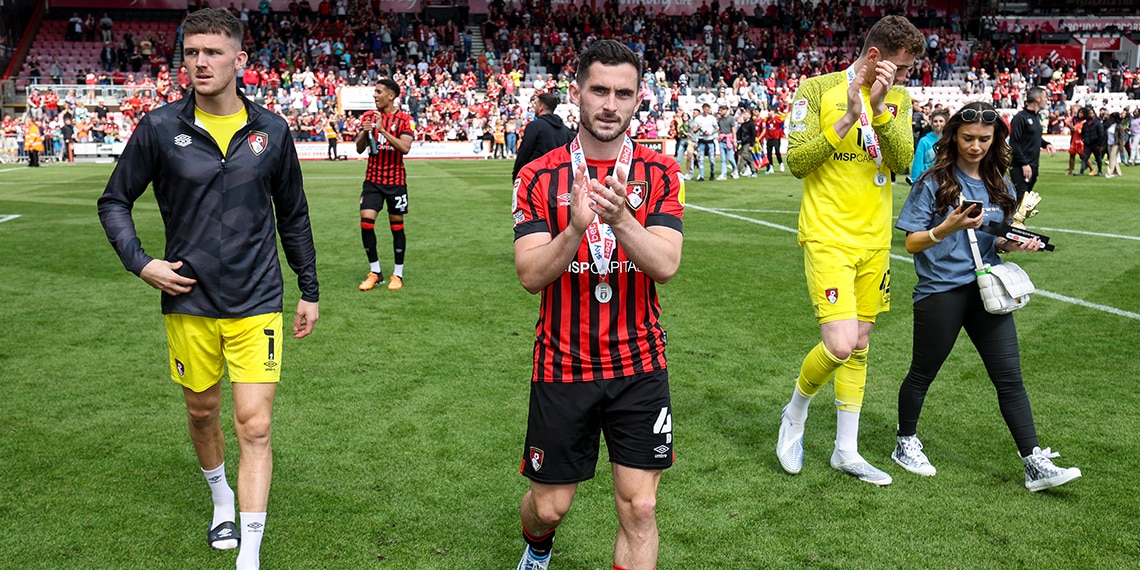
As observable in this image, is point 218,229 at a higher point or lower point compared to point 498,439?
higher

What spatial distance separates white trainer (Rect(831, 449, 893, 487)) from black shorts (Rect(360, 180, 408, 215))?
21.0ft

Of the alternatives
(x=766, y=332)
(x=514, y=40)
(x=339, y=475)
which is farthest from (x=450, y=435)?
(x=514, y=40)

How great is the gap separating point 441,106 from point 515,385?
116 feet

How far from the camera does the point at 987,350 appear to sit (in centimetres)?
Result: 505

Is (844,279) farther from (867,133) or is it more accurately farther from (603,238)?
(603,238)

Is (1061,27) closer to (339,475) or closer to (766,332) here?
(766,332)

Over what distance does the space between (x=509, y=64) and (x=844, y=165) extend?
4342 centimetres

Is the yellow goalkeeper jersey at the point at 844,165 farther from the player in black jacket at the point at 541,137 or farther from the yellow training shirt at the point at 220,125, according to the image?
the player in black jacket at the point at 541,137

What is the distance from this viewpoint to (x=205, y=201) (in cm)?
401

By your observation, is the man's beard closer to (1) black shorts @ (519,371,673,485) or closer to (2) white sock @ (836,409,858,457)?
(1) black shorts @ (519,371,673,485)

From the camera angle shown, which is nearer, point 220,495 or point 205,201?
point 205,201

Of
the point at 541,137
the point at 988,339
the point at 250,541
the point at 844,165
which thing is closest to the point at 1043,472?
the point at 988,339

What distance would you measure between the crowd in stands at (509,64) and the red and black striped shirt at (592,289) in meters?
34.0

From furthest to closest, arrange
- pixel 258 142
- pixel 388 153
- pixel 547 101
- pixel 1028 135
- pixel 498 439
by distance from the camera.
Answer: pixel 1028 135, pixel 547 101, pixel 388 153, pixel 498 439, pixel 258 142
